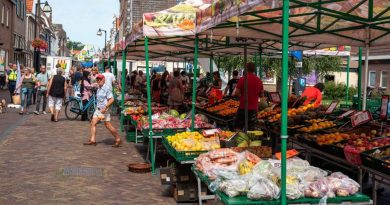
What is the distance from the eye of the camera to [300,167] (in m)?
5.29

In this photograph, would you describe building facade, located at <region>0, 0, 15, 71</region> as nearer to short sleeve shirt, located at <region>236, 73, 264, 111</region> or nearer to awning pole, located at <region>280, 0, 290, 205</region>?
short sleeve shirt, located at <region>236, 73, 264, 111</region>

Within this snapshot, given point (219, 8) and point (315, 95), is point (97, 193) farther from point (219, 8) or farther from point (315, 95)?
point (315, 95)

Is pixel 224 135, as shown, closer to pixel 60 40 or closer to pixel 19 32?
pixel 19 32

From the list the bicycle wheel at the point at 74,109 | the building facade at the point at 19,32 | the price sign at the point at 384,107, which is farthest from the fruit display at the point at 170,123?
the building facade at the point at 19,32

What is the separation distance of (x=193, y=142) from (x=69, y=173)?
8.81 feet

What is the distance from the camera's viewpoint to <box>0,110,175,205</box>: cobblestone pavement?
7.24m

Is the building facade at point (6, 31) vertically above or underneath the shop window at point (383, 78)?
above

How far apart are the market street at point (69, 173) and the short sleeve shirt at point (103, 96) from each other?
3.43 feet

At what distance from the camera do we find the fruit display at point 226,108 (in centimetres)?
1240

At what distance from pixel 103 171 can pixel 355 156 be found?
474 cm

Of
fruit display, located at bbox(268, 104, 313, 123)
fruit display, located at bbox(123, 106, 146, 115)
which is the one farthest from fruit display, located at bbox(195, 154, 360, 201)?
fruit display, located at bbox(123, 106, 146, 115)

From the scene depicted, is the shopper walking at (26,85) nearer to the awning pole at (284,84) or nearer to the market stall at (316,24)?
the market stall at (316,24)

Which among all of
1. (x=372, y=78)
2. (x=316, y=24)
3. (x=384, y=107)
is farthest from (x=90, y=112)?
(x=372, y=78)

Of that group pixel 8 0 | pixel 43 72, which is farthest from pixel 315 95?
pixel 8 0
